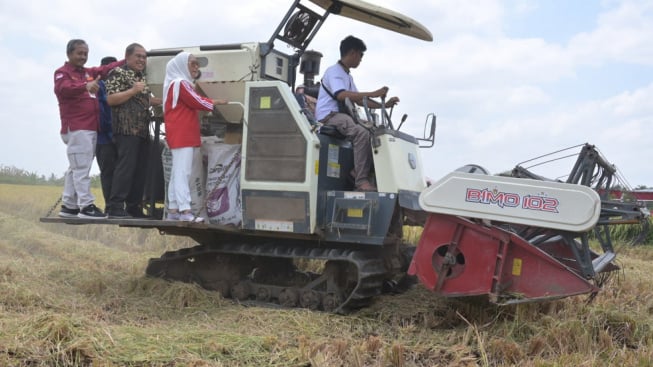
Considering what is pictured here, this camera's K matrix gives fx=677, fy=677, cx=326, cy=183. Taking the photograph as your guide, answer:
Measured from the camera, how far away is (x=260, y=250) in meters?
6.88

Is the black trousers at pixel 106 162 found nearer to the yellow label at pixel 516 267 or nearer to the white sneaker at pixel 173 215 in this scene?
the white sneaker at pixel 173 215

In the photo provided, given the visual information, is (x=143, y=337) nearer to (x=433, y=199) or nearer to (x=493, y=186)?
(x=433, y=199)

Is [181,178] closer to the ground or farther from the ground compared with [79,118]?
closer to the ground

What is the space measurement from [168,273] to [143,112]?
1813 millimetres

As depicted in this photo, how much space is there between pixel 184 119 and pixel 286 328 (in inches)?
97.6

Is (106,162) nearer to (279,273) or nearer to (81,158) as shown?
(81,158)

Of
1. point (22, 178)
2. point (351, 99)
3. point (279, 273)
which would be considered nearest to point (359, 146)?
point (351, 99)

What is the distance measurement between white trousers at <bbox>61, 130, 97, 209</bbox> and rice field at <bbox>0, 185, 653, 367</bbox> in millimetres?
960

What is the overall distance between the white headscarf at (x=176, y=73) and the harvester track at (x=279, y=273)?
65.6 inches

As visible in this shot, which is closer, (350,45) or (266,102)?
(266,102)

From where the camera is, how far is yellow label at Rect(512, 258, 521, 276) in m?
5.54

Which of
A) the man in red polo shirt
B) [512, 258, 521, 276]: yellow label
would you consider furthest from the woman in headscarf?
[512, 258, 521, 276]: yellow label

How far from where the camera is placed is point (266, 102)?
6.62 m

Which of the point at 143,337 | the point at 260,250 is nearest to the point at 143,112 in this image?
the point at 260,250
